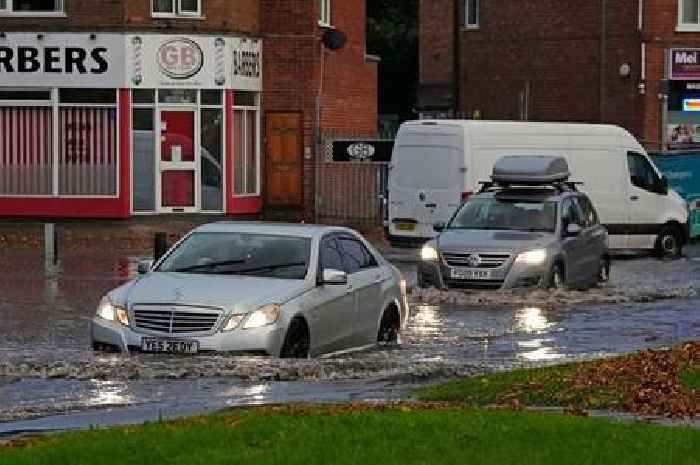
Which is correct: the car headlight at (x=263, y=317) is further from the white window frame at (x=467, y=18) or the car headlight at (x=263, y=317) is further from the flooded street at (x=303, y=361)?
the white window frame at (x=467, y=18)

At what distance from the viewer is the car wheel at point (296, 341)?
17250 millimetres

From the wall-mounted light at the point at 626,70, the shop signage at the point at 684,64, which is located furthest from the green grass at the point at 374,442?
the wall-mounted light at the point at 626,70

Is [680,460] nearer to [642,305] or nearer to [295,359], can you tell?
[295,359]

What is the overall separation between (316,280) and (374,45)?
5803cm

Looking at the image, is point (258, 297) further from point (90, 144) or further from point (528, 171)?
point (90, 144)

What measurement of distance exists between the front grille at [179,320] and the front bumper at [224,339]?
0.21 feet

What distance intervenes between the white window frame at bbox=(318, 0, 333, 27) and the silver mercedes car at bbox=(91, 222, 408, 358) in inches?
978

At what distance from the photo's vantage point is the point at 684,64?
169 ft

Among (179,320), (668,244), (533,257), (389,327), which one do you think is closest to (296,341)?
(179,320)

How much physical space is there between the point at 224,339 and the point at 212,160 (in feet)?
82.1

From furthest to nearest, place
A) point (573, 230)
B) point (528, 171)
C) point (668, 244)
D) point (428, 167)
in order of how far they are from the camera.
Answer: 1. point (668, 244)
2. point (428, 167)
3. point (528, 171)
4. point (573, 230)

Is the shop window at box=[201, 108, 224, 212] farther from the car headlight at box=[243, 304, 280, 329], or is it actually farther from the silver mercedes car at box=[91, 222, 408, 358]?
the car headlight at box=[243, 304, 280, 329]

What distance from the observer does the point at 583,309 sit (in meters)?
25.2

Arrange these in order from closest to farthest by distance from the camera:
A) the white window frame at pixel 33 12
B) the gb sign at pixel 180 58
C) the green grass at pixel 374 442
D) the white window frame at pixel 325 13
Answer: the green grass at pixel 374 442 → the white window frame at pixel 33 12 → the gb sign at pixel 180 58 → the white window frame at pixel 325 13
